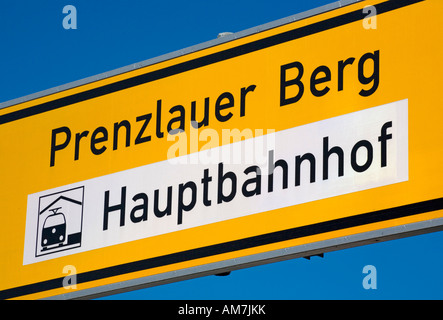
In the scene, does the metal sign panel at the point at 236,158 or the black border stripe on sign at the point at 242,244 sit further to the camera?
the metal sign panel at the point at 236,158

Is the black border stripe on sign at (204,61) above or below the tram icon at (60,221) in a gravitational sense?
above

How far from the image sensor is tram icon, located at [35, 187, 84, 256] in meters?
9.55

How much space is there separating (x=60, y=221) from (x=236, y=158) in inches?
60.6

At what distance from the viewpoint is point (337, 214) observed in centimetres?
839

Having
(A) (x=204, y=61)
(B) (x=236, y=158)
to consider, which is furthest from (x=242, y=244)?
(A) (x=204, y=61)

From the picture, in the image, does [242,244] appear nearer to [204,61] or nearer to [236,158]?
[236,158]

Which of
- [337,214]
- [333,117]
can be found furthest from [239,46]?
[337,214]

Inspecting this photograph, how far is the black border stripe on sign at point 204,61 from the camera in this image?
8.77m

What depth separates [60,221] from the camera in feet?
31.8

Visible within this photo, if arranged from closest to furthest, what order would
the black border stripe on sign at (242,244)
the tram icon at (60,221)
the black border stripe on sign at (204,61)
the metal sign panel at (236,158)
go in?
the black border stripe on sign at (242,244)
the metal sign panel at (236,158)
the black border stripe on sign at (204,61)
the tram icon at (60,221)

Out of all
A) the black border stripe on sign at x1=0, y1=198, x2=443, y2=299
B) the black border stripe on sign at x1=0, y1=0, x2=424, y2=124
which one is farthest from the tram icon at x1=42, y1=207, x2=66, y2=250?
the black border stripe on sign at x1=0, y1=0, x2=424, y2=124

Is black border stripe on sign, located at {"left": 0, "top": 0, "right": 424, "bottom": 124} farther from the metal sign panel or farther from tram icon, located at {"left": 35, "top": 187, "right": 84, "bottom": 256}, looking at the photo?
tram icon, located at {"left": 35, "top": 187, "right": 84, "bottom": 256}

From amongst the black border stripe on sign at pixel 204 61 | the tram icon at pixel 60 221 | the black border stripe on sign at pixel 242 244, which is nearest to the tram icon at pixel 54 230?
the tram icon at pixel 60 221

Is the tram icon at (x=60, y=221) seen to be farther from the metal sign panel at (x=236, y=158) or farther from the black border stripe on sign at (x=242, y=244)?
the black border stripe on sign at (x=242, y=244)
